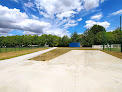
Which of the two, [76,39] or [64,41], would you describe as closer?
[76,39]

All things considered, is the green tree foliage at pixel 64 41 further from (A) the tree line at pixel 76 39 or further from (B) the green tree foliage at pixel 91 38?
(B) the green tree foliage at pixel 91 38

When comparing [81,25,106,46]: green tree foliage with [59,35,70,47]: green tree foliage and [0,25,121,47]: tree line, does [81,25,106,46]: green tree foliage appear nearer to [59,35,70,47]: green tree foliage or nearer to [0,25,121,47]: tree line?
[0,25,121,47]: tree line

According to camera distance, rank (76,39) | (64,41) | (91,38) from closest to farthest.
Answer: (91,38), (76,39), (64,41)

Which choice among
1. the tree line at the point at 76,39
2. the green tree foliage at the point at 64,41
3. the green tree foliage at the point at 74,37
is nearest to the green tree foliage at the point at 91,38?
the tree line at the point at 76,39

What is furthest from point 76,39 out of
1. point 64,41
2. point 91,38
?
point 91,38

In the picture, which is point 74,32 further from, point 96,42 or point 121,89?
point 121,89

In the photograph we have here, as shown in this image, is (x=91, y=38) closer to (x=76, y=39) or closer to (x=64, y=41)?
(x=76, y=39)

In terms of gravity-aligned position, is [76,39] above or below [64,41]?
above

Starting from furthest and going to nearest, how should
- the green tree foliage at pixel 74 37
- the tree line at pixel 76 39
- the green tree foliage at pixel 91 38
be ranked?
the green tree foliage at pixel 74 37, the green tree foliage at pixel 91 38, the tree line at pixel 76 39

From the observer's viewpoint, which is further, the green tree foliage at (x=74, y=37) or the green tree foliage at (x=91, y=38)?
the green tree foliage at (x=74, y=37)

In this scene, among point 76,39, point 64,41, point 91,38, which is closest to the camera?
point 91,38

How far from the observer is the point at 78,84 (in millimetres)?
2598

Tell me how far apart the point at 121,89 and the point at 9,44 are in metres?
51.1

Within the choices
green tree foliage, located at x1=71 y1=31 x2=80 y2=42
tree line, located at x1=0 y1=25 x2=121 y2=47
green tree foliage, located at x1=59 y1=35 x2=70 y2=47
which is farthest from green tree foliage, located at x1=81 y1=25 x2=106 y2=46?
green tree foliage, located at x1=59 y1=35 x2=70 y2=47
